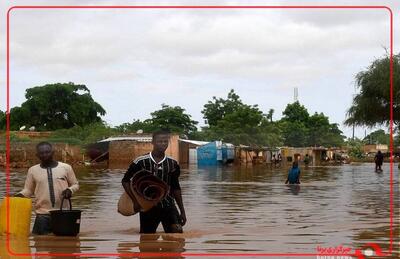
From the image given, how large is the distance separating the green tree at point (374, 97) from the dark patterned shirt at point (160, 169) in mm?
31325

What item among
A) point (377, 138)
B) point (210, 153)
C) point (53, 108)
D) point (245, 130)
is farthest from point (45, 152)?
point (377, 138)

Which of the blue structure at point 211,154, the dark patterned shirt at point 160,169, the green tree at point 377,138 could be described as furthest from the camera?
the green tree at point 377,138

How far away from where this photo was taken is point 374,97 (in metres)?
41.8

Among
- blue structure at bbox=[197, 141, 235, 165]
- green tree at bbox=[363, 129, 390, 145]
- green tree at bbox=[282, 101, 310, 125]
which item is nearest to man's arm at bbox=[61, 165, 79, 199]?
blue structure at bbox=[197, 141, 235, 165]

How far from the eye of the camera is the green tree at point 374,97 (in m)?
40.0

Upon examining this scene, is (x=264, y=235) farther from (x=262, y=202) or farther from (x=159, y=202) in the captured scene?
(x=262, y=202)

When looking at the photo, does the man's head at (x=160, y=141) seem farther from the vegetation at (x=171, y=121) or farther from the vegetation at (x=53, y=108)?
the vegetation at (x=53, y=108)

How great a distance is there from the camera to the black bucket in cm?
941

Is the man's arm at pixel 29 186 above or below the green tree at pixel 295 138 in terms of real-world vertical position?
below

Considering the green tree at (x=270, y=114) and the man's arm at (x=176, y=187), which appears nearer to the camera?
the man's arm at (x=176, y=187)

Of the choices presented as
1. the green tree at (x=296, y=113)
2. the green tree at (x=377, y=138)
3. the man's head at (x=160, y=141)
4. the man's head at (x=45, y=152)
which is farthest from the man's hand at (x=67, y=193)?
the green tree at (x=377, y=138)

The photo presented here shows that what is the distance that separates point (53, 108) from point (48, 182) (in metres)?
83.9

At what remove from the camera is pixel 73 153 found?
199 ft

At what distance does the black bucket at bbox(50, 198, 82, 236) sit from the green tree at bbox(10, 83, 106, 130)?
81005 mm
